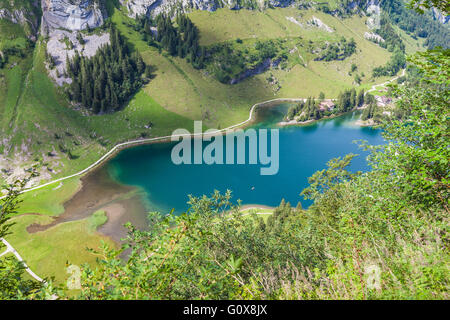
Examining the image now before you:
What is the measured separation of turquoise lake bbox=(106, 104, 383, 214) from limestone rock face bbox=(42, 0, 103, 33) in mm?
107065

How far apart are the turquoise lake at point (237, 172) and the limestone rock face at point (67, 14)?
10707 cm

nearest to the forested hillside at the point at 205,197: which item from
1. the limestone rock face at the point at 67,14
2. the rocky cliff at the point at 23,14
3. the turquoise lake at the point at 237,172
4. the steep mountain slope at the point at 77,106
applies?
the rocky cliff at the point at 23,14

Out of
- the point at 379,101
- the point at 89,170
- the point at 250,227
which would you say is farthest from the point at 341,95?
the point at 250,227

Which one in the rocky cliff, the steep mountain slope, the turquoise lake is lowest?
the turquoise lake

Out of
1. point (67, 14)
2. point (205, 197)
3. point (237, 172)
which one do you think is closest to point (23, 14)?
point (67, 14)

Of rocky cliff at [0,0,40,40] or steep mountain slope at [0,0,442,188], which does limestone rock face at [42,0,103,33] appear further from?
rocky cliff at [0,0,40,40]

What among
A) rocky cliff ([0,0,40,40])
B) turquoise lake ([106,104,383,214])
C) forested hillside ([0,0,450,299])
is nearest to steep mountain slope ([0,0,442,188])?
rocky cliff ([0,0,40,40])

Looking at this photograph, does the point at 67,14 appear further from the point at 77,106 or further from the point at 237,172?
the point at 237,172

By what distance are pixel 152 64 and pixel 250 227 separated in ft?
558

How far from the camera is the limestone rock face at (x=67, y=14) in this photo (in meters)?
155

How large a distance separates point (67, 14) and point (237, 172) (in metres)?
156

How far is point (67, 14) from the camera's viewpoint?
15825cm

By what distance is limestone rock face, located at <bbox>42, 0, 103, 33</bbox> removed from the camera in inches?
6117
